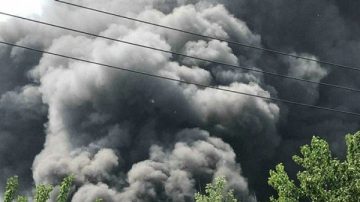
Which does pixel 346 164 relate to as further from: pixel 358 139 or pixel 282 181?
pixel 282 181

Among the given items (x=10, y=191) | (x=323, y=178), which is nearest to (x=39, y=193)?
(x=10, y=191)

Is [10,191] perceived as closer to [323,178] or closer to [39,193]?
[39,193]

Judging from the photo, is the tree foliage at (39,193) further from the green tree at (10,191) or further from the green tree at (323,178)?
the green tree at (323,178)

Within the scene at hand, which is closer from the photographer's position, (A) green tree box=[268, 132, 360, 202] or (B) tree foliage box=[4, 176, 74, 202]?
(A) green tree box=[268, 132, 360, 202]

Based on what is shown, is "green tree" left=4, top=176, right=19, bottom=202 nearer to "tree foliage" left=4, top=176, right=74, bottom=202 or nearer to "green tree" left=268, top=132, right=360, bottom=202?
"tree foliage" left=4, top=176, right=74, bottom=202

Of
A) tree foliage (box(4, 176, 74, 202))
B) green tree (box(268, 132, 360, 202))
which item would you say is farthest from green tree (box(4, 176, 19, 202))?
green tree (box(268, 132, 360, 202))

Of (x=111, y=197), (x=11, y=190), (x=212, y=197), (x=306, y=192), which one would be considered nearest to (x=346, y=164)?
(x=306, y=192)

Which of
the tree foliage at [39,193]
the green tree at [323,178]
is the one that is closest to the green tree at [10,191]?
the tree foliage at [39,193]

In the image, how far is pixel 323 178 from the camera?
14688mm

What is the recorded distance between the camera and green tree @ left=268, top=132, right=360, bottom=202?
14.4 metres

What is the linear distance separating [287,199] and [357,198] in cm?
238

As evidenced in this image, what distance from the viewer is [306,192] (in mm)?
14641

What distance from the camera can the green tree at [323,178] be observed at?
1441 centimetres

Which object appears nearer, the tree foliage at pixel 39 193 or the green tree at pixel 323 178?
the green tree at pixel 323 178
